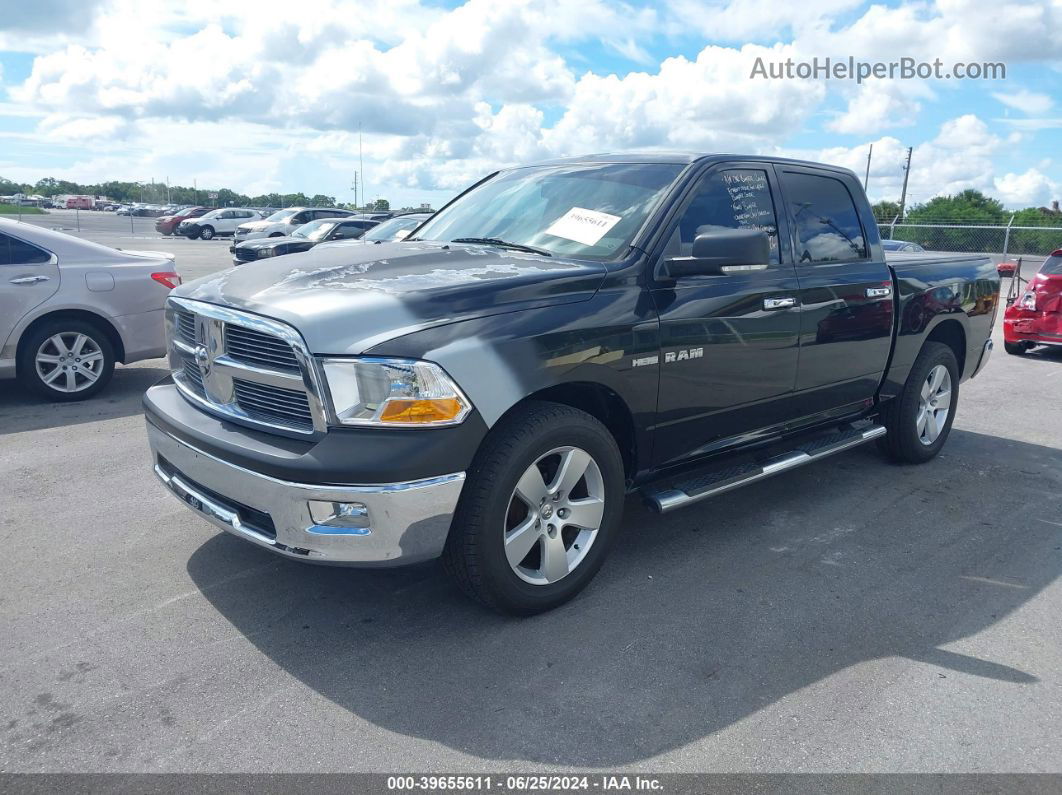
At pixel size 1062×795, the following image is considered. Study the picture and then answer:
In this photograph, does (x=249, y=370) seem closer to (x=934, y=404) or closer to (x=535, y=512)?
(x=535, y=512)

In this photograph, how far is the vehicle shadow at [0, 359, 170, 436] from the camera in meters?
6.59

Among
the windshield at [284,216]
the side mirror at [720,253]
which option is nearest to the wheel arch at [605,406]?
the side mirror at [720,253]

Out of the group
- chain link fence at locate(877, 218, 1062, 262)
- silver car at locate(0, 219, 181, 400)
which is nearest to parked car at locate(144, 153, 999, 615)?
silver car at locate(0, 219, 181, 400)

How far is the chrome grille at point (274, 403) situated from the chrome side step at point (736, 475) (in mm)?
1645

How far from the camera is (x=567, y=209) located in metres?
4.41

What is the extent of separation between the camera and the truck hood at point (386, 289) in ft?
10.3

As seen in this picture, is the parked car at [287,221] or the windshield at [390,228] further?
the parked car at [287,221]

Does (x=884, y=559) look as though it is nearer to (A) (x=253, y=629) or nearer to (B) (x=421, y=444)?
(B) (x=421, y=444)

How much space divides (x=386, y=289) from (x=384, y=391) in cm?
48

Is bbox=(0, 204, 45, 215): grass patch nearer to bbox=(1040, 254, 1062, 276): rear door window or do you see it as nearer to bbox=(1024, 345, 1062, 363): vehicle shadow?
bbox=(1024, 345, 1062, 363): vehicle shadow

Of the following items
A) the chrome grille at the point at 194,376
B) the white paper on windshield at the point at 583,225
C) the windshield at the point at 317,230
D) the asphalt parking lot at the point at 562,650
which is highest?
the white paper on windshield at the point at 583,225

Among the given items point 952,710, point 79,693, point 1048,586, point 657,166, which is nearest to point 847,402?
point 1048,586

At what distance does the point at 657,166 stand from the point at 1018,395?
618 cm

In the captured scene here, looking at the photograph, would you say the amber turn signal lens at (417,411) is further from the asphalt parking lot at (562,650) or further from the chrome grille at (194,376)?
the chrome grille at (194,376)
